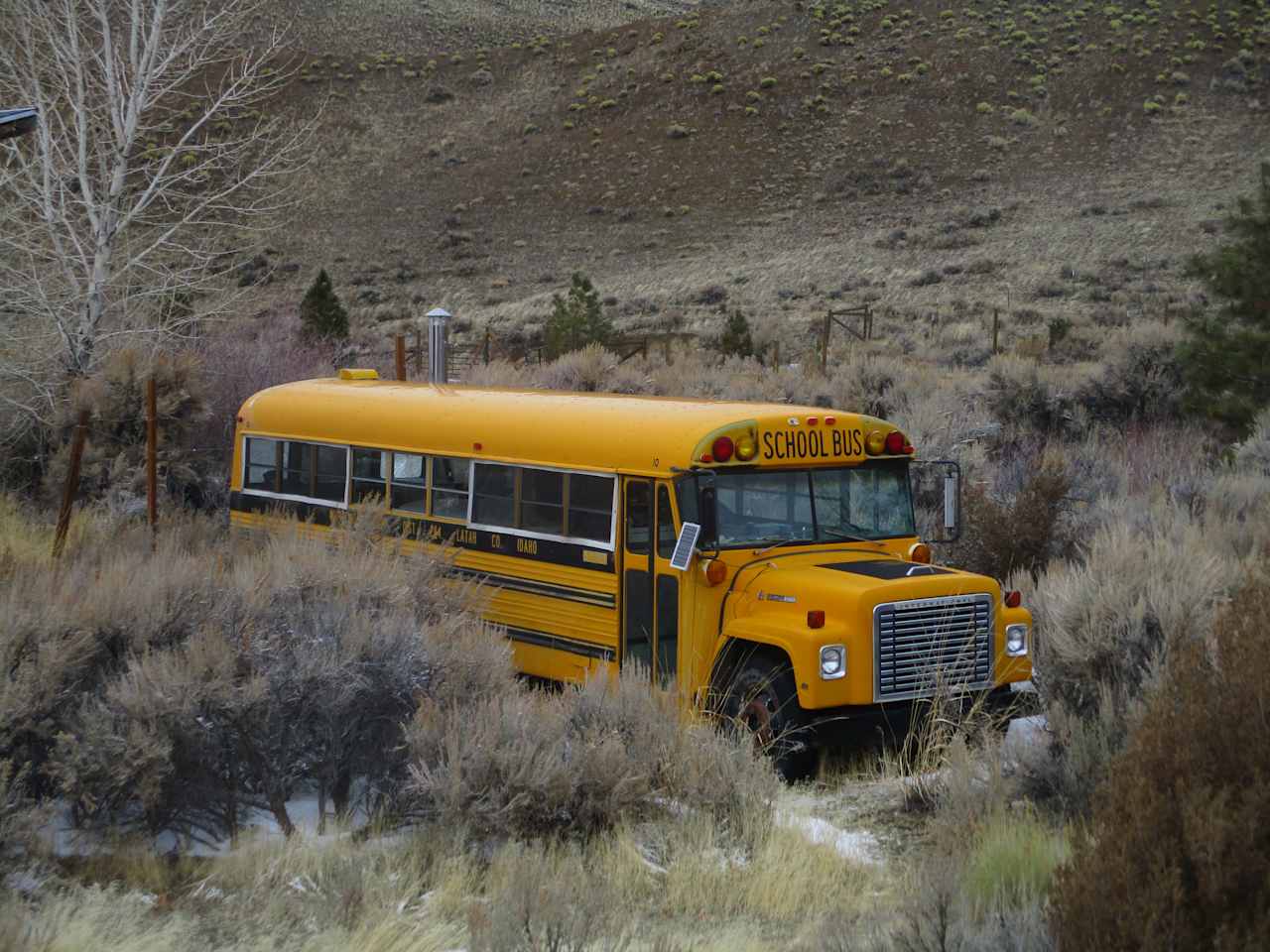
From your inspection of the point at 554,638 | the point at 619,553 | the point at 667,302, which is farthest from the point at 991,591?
the point at 667,302

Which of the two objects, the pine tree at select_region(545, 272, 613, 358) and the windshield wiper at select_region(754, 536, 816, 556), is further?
the pine tree at select_region(545, 272, 613, 358)

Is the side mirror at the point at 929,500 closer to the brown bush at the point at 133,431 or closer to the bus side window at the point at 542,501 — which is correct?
the bus side window at the point at 542,501

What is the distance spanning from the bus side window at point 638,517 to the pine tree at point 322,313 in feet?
71.0

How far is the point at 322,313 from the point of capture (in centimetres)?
3052

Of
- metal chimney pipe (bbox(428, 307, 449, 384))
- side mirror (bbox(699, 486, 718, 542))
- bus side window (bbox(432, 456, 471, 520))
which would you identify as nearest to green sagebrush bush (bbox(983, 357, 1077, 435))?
metal chimney pipe (bbox(428, 307, 449, 384))

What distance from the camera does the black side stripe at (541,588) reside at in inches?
337

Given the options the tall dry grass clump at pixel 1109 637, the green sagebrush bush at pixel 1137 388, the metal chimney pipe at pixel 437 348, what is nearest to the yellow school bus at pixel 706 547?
the tall dry grass clump at pixel 1109 637

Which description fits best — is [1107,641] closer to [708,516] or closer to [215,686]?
[708,516]

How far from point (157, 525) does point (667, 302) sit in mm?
32708

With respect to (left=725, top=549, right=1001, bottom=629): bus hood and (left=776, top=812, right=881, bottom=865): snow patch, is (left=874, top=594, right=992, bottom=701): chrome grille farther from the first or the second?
(left=776, top=812, right=881, bottom=865): snow patch

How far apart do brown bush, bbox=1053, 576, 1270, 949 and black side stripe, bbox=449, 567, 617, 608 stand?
460cm

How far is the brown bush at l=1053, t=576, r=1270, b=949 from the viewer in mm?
3469

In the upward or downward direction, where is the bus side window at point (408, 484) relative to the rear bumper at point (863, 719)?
upward

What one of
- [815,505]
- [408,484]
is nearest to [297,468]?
[408,484]
